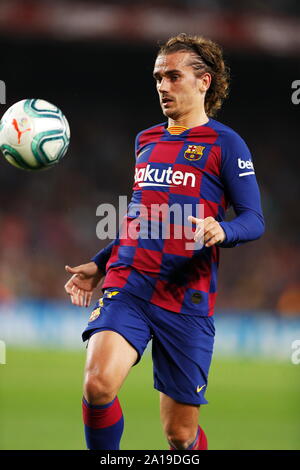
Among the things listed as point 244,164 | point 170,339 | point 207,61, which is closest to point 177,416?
point 170,339

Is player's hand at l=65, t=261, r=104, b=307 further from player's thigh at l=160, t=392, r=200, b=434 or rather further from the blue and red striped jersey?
player's thigh at l=160, t=392, r=200, b=434

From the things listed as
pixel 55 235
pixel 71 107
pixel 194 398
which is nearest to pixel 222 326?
pixel 55 235

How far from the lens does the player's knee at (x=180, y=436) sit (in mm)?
4016

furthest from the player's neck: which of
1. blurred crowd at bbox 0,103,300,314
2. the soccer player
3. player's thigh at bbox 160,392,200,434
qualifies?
blurred crowd at bbox 0,103,300,314

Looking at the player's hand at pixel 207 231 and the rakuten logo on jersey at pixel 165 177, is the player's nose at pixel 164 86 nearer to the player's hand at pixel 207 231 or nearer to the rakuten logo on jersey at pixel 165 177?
the rakuten logo on jersey at pixel 165 177

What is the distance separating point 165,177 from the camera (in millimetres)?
4035

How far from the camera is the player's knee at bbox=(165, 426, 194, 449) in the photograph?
402 cm

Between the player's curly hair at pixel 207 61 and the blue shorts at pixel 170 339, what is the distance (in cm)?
129

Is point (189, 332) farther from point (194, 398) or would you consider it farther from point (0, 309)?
point (0, 309)

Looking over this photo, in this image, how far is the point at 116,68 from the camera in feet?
54.1

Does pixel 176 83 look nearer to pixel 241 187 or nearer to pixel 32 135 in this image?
pixel 241 187

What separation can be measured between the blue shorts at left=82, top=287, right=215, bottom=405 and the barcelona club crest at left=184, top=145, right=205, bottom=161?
794 millimetres

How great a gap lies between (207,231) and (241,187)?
0.53 m
